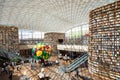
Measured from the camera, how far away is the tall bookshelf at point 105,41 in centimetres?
800

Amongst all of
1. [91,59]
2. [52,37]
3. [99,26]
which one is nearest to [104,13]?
[99,26]

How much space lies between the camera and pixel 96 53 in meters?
9.38

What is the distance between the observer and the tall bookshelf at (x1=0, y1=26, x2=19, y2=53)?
1934cm

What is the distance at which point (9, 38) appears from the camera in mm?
20047

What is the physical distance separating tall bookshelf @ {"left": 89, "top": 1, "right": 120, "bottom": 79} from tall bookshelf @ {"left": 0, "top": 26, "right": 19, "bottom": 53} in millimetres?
13742

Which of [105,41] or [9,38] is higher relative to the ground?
[9,38]

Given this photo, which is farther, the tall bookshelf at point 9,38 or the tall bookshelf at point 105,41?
the tall bookshelf at point 9,38

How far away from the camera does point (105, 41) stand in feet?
28.6

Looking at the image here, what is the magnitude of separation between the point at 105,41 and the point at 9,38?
50.0ft

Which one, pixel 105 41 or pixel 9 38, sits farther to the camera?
pixel 9 38

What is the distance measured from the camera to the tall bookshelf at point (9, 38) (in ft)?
63.5

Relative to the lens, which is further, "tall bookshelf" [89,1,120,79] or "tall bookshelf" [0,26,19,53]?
"tall bookshelf" [0,26,19,53]

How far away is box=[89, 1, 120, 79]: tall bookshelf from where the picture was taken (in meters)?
8.00

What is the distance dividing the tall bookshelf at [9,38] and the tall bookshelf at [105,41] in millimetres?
13742
